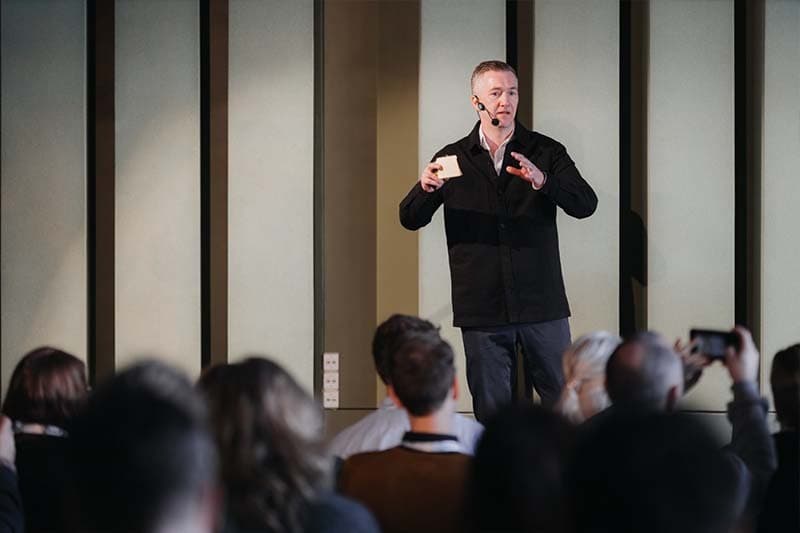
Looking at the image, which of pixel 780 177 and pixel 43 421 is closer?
pixel 43 421

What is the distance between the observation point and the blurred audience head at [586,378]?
2682mm

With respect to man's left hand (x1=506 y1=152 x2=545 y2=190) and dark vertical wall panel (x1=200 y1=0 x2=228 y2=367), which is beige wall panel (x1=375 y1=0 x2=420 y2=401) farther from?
man's left hand (x1=506 y1=152 x2=545 y2=190)

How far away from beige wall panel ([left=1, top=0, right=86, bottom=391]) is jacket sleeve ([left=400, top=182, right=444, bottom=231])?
5.00 ft

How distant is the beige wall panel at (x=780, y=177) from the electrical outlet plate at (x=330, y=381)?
1.74 metres

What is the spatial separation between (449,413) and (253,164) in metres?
2.59

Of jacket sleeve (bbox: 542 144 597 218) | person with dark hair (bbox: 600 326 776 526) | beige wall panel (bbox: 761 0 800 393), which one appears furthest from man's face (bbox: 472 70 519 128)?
person with dark hair (bbox: 600 326 776 526)

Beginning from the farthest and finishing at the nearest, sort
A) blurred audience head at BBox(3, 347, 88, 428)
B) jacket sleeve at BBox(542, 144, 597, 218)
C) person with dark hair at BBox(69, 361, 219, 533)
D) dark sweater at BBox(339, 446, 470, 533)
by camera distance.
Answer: jacket sleeve at BBox(542, 144, 597, 218) → blurred audience head at BBox(3, 347, 88, 428) → dark sweater at BBox(339, 446, 470, 533) → person with dark hair at BBox(69, 361, 219, 533)

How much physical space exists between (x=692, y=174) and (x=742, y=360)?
2.14m

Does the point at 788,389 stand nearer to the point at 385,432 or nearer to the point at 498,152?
the point at 385,432

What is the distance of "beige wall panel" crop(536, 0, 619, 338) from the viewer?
449cm

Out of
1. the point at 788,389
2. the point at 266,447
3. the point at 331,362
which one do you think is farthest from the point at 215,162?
the point at 266,447

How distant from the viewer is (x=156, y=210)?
4.69m

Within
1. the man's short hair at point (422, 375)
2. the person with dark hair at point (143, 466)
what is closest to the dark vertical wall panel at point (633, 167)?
the man's short hair at point (422, 375)

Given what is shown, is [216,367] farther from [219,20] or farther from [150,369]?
[219,20]
